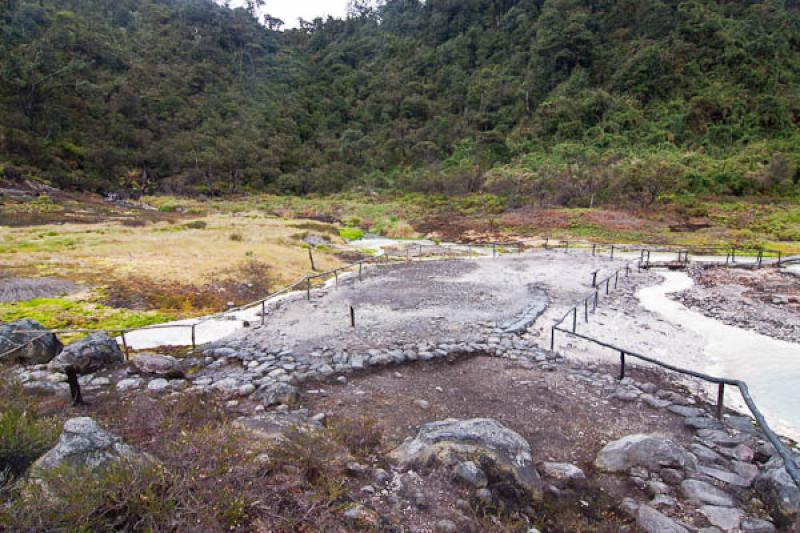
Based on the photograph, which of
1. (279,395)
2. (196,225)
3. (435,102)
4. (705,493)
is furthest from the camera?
(435,102)

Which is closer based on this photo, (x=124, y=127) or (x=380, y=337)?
(x=380, y=337)

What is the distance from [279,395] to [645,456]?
19.3 feet

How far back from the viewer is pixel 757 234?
32.7 meters

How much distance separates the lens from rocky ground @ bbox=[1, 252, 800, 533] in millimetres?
4516

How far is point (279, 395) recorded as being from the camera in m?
7.51

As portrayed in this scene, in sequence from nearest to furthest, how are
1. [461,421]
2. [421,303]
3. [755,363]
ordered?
[461,421] < [755,363] < [421,303]

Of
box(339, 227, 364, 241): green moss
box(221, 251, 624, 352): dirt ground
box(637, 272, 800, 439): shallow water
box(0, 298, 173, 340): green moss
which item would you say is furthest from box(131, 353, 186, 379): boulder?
box(339, 227, 364, 241): green moss

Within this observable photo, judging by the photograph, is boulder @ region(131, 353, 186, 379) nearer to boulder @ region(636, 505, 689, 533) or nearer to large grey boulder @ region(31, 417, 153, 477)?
large grey boulder @ region(31, 417, 153, 477)

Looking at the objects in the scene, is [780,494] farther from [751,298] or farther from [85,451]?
[751,298]

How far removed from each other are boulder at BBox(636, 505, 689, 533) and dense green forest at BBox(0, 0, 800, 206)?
4791cm

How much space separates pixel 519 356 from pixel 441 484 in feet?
19.5

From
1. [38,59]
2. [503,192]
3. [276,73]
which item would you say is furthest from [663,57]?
[38,59]

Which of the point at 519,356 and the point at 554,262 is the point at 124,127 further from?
the point at 519,356

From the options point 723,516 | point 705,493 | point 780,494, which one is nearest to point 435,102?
point 705,493
